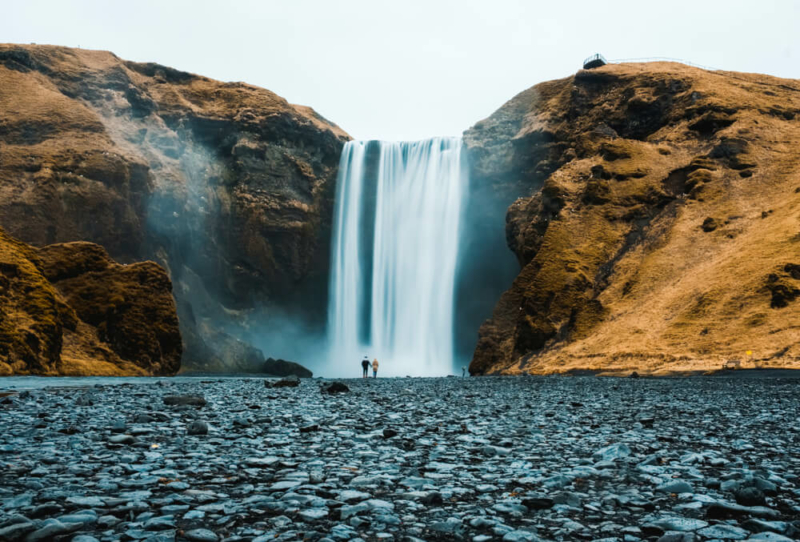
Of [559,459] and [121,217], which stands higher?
[121,217]

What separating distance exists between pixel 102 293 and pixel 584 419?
126ft

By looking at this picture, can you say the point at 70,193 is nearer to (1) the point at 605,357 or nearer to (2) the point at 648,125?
(1) the point at 605,357

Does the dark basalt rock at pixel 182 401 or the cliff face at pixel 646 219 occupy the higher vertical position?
the cliff face at pixel 646 219

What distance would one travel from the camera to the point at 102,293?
39531 mm

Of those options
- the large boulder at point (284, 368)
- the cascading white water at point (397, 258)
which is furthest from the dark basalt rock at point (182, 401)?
the cascading white water at point (397, 258)

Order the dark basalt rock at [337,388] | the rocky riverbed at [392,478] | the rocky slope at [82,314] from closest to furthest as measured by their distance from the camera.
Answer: the rocky riverbed at [392,478]
the dark basalt rock at [337,388]
the rocky slope at [82,314]

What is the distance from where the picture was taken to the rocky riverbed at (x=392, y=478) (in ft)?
12.1

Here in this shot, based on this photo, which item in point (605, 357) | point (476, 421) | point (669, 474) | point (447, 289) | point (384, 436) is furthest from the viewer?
point (447, 289)

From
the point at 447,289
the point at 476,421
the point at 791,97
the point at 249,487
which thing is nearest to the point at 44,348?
the point at 476,421

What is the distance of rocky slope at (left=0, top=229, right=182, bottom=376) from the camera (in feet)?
95.6

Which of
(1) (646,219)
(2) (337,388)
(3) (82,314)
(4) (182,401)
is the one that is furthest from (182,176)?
(4) (182,401)

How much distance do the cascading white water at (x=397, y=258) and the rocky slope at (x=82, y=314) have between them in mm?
31113

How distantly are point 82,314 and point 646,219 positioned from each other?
46897mm

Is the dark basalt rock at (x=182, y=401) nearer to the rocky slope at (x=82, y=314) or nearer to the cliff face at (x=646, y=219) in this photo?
the rocky slope at (x=82, y=314)
